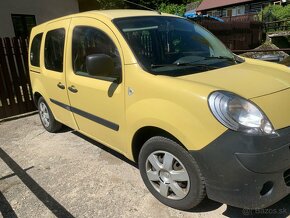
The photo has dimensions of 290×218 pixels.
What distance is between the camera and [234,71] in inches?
118

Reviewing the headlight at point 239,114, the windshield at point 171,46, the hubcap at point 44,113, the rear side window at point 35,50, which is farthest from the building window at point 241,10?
the headlight at point 239,114

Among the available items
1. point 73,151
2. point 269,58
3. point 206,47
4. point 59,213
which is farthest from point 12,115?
point 269,58

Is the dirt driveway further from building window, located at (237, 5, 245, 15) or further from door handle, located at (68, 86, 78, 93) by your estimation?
building window, located at (237, 5, 245, 15)

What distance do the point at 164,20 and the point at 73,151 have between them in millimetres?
2256

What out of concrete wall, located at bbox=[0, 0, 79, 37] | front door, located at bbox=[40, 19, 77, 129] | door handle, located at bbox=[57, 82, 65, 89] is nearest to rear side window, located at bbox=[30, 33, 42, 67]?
front door, located at bbox=[40, 19, 77, 129]

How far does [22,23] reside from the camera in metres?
11.8

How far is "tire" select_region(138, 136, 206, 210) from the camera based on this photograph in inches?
102

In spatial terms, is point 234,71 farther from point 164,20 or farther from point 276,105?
point 164,20

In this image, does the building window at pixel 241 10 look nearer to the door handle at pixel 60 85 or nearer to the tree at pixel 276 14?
the tree at pixel 276 14

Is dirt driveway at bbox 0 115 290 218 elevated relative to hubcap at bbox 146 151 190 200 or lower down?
lower down

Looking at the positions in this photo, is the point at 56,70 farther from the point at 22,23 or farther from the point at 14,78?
the point at 22,23

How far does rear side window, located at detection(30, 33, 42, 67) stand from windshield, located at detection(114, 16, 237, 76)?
7.28ft

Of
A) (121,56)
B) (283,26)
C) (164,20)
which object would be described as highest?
(164,20)

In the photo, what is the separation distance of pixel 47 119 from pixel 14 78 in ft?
6.16
